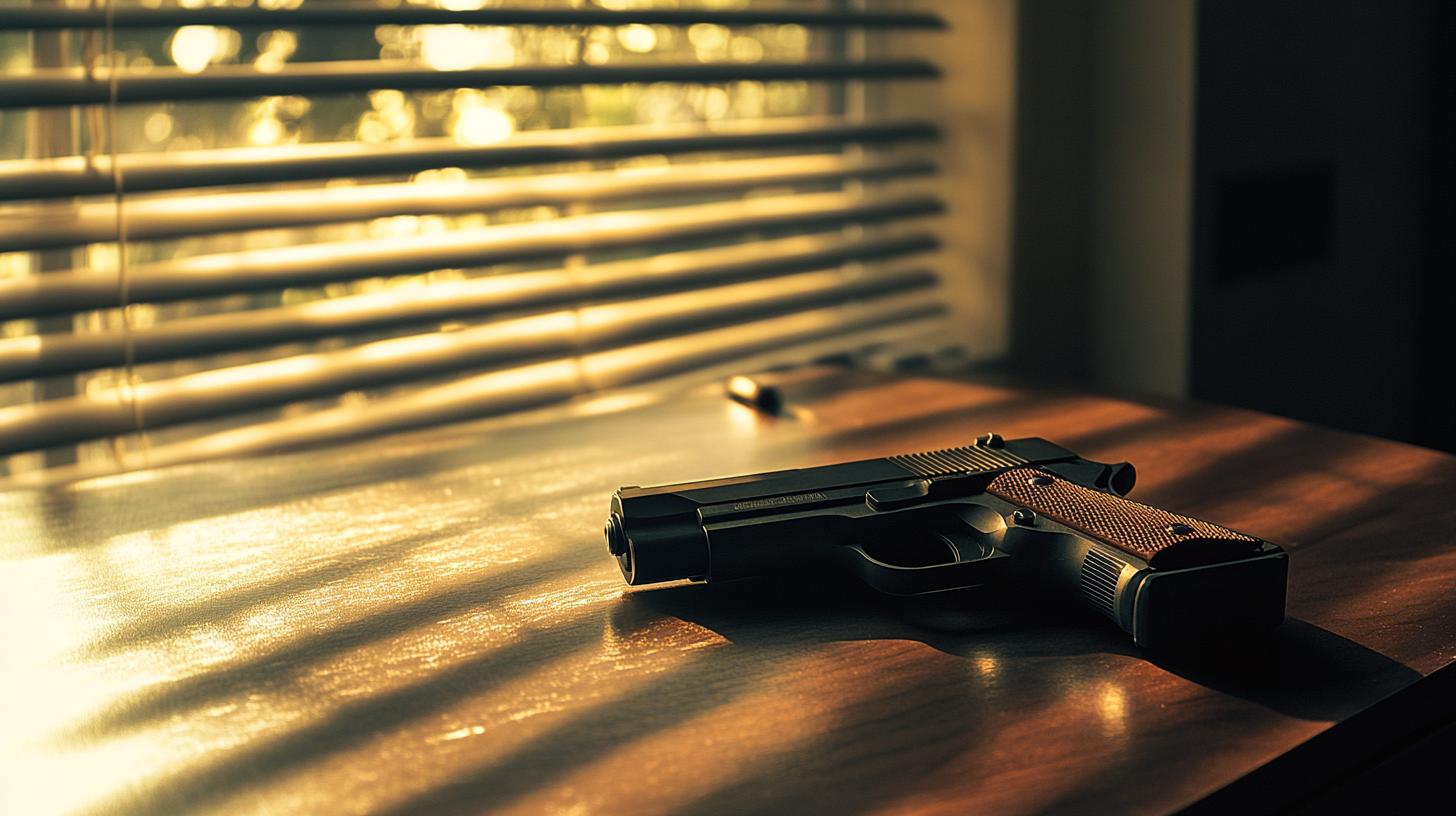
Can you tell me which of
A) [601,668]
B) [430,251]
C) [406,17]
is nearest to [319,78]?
[406,17]

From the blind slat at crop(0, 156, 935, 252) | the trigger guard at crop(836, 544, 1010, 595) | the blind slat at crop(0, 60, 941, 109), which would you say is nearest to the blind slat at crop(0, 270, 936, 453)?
the blind slat at crop(0, 156, 935, 252)

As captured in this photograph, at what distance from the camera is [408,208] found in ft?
4.72

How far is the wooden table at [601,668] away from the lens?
0.54 m

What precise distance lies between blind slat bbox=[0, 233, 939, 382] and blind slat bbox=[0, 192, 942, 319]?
1.4 inches

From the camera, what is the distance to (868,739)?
57cm

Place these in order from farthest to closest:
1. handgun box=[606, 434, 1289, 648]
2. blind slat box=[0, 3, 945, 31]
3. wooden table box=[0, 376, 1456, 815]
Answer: blind slat box=[0, 3, 945, 31]
handgun box=[606, 434, 1289, 648]
wooden table box=[0, 376, 1456, 815]

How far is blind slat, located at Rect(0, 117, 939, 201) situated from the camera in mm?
1212

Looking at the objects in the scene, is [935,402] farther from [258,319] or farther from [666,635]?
[258,319]

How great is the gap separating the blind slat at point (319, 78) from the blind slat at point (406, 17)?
0.05m

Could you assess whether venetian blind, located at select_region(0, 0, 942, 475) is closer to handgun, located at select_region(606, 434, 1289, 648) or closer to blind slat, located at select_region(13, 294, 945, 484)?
blind slat, located at select_region(13, 294, 945, 484)

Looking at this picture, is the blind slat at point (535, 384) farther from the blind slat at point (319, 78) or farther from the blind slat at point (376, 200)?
the blind slat at point (319, 78)

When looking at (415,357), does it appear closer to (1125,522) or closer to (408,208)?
(408,208)

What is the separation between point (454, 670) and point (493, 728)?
0.07 metres

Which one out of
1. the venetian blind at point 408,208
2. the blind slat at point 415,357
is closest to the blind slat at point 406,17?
the venetian blind at point 408,208
